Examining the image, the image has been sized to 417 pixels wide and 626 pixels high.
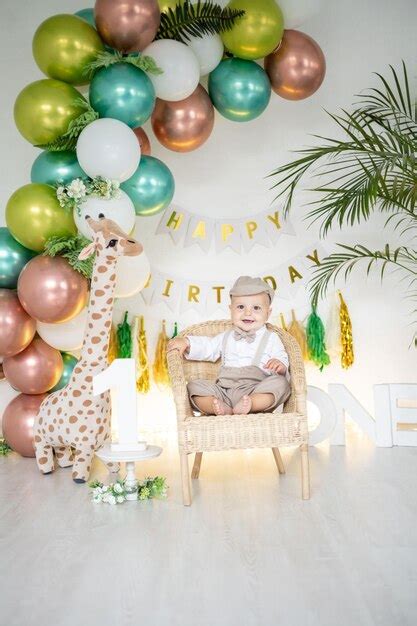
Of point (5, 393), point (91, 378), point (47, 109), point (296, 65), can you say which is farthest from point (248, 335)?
point (5, 393)

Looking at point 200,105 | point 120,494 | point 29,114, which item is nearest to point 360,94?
point 200,105

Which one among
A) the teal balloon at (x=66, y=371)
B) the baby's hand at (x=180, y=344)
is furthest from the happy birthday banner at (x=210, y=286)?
the baby's hand at (x=180, y=344)

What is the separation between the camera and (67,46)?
3.05 meters

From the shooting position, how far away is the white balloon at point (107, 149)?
2914 millimetres

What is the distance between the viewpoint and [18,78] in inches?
154

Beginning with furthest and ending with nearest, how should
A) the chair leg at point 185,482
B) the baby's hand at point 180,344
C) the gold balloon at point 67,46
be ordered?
the gold balloon at point 67,46, the baby's hand at point 180,344, the chair leg at point 185,482

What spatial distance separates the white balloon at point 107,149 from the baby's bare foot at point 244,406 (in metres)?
1.10

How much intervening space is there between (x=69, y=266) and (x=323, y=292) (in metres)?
1.60

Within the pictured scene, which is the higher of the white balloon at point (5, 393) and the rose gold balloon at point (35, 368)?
the rose gold balloon at point (35, 368)

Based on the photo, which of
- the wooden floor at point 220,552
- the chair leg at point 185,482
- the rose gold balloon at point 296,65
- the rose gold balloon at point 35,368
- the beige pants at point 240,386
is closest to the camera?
the wooden floor at point 220,552

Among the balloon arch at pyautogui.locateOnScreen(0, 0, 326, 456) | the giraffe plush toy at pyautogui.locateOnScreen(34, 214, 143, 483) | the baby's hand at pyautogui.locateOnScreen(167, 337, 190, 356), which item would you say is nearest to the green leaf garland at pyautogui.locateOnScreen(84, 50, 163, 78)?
the balloon arch at pyautogui.locateOnScreen(0, 0, 326, 456)

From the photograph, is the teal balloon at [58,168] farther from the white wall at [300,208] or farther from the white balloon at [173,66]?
the white wall at [300,208]

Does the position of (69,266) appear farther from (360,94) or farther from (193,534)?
(360,94)

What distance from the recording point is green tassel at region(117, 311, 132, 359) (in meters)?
3.89
